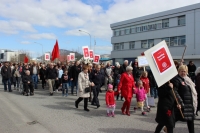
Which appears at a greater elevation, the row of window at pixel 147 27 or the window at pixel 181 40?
the row of window at pixel 147 27

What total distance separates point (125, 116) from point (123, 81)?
125 cm

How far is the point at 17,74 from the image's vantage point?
1584 centimetres

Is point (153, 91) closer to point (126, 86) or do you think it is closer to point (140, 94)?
point (140, 94)

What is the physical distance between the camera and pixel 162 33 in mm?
42031

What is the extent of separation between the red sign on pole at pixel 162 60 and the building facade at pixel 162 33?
3124 cm

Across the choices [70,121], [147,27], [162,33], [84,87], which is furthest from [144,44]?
[70,121]

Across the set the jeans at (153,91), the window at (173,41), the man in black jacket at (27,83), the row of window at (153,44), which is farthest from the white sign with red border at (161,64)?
the window at (173,41)

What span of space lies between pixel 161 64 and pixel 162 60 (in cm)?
9

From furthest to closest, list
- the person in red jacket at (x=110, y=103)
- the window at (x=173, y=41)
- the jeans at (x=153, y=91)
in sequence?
the window at (x=173, y=41)
the jeans at (x=153, y=91)
the person in red jacket at (x=110, y=103)

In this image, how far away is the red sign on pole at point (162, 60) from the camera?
4.80 meters

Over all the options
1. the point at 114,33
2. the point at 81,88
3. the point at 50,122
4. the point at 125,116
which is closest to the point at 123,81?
the point at 125,116

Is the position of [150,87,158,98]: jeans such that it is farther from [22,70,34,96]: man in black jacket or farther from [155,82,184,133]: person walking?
[22,70,34,96]: man in black jacket

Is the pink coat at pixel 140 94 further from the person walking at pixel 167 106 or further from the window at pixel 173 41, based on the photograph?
the window at pixel 173 41

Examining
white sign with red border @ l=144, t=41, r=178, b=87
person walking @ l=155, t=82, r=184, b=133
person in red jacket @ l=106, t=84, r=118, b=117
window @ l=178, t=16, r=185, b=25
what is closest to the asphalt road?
person in red jacket @ l=106, t=84, r=118, b=117
